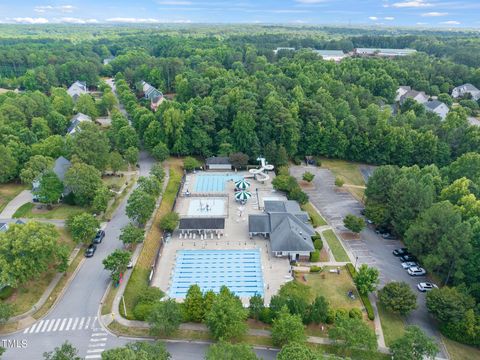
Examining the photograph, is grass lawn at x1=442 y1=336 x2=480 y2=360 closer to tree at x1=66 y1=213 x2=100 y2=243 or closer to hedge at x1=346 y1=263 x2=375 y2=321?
hedge at x1=346 y1=263 x2=375 y2=321

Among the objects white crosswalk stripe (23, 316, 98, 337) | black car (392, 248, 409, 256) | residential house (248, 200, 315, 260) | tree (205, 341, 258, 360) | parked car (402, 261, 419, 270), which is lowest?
black car (392, 248, 409, 256)

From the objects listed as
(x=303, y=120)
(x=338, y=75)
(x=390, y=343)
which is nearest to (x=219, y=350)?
(x=390, y=343)

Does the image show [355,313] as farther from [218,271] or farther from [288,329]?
[218,271]

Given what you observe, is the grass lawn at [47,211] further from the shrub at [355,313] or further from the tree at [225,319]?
the shrub at [355,313]

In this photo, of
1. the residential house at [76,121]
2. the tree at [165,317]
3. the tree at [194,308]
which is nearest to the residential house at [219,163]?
the residential house at [76,121]

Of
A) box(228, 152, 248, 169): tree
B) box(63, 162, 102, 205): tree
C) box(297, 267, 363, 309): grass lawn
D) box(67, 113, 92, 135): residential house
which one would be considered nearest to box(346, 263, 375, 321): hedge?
box(297, 267, 363, 309): grass lawn

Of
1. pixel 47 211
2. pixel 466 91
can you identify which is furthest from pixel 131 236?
pixel 466 91
